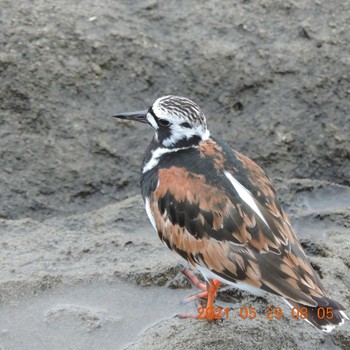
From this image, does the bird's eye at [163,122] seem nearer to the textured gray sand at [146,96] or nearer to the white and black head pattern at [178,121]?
the white and black head pattern at [178,121]

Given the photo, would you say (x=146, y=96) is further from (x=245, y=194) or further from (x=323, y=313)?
(x=323, y=313)

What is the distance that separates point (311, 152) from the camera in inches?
246

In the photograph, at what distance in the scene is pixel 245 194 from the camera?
4305 mm

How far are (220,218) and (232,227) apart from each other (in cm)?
8

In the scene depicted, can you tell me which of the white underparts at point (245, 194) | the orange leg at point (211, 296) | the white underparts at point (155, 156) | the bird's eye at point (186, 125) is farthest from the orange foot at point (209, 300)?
the bird's eye at point (186, 125)

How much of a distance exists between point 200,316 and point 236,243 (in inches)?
20.7

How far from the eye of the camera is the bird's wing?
4.07 metres

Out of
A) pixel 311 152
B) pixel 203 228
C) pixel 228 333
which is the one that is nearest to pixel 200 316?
pixel 228 333

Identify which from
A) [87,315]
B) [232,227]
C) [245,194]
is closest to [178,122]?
[245,194]

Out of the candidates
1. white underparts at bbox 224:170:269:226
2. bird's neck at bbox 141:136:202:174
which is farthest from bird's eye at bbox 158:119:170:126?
white underparts at bbox 224:170:269:226

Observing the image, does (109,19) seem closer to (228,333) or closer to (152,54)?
(152,54)

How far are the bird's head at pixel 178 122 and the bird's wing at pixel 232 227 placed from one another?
21 centimetres

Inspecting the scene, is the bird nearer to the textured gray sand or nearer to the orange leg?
the orange leg

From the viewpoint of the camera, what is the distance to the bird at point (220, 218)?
405 cm
